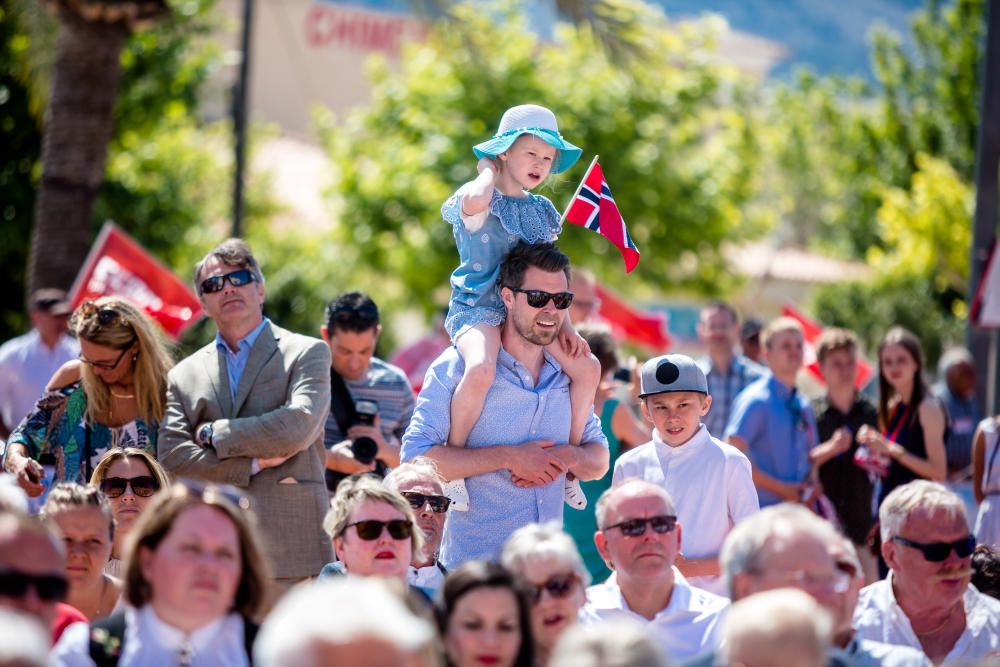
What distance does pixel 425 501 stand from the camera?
579cm

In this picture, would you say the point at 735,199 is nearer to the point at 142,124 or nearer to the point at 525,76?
the point at 525,76

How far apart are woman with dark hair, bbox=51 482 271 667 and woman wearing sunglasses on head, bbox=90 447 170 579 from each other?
1.69 metres

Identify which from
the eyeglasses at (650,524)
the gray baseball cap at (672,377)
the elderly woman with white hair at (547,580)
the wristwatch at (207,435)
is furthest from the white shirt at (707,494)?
the wristwatch at (207,435)

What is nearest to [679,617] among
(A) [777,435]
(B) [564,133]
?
(A) [777,435]

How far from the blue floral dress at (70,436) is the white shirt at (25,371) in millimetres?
2972

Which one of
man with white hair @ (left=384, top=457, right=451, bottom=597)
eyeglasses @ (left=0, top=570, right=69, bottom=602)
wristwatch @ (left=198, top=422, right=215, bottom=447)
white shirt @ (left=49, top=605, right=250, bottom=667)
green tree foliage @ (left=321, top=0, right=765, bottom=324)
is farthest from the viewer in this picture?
green tree foliage @ (left=321, top=0, right=765, bottom=324)

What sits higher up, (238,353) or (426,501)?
(238,353)

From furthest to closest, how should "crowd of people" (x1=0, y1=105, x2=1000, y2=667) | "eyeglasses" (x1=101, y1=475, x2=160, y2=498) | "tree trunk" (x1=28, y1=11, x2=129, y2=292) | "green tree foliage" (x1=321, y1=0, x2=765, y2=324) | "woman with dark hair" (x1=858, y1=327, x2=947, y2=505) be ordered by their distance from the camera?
"green tree foliage" (x1=321, y1=0, x2=765, y2=324) < "tree trunk" (x1=28, y1=11, x2=129, y2=292) < "woman with dark hair" (x1=858, y1=327, x2=947, y2=505) < "eyeglasses" (x1=101, y1=475, x2=160, y2=498) < "crowd of people" (x1=0, y1=105, x2=1000, y2=667)

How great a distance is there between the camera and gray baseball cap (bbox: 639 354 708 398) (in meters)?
6.44

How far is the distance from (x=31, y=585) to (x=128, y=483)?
2.17 m

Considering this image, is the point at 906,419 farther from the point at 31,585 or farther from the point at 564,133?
the point at 564,133

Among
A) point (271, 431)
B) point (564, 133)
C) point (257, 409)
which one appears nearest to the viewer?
point (271, 431)

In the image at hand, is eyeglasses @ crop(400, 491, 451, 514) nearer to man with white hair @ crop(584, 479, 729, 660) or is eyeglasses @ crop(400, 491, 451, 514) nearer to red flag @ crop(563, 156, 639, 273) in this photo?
man with white hair @ crop(584, 479, 729, 660)

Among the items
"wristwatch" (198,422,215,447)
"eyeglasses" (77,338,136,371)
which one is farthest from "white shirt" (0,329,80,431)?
"wristwatch" (198,422,215,447)
